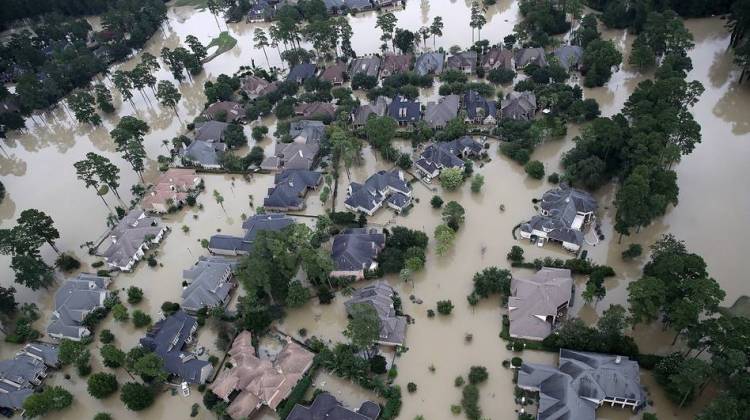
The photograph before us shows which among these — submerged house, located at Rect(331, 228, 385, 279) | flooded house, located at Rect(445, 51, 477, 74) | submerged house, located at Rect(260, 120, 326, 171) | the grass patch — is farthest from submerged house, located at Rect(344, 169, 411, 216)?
the grass patch

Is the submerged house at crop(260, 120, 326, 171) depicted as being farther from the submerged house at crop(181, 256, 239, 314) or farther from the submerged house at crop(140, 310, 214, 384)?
the submerged house at crop(140, 310, 214, 384)

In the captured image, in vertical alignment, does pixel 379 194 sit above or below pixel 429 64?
below

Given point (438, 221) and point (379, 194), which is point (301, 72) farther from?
point (438, 221)

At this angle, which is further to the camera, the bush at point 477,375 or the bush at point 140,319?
the bush at point 140,319

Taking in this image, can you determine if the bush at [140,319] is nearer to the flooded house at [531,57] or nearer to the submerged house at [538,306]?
the submerged house at [538,306]

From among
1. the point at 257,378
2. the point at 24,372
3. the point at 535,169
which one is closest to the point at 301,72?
the point at 535,169

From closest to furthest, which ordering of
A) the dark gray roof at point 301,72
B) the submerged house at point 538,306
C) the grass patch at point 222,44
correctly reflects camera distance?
1. the submerged house at point 538,306
2. the dark gray roof at point 301,72
3. the grass patch at point 222,44

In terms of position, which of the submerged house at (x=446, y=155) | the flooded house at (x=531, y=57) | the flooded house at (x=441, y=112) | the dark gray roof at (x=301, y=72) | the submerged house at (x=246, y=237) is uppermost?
the flooded house at (x=531, y=57)

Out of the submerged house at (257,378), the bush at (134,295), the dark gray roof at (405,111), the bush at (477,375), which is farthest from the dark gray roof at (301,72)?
the bush at (477,375)
